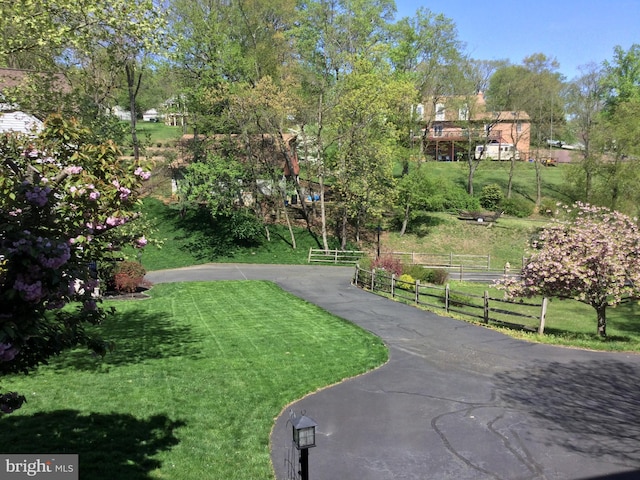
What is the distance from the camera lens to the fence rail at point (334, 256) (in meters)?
34.7

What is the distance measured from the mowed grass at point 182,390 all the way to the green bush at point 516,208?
3721 centimetres

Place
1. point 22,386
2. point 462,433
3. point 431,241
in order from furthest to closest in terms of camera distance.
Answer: point 431,241, point 22,386, point 462,433

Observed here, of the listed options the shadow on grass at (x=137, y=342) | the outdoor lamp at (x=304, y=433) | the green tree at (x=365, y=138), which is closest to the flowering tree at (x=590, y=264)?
the shadow on grass at (x=137, y=342)

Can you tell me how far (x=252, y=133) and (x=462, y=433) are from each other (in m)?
31.6

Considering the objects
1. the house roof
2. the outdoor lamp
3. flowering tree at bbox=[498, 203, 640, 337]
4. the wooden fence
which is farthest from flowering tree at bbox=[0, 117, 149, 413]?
the wooden fence

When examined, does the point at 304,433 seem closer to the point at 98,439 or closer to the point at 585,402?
the point at 98,439

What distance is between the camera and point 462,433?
7.89m

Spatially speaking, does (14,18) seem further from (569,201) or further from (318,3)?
(569,201)

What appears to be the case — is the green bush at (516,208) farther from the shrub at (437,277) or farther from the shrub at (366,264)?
the shrub at (366,264)

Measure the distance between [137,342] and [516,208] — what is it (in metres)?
44.0

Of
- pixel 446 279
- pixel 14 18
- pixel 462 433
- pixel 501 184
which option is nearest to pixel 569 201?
pixel 501 184

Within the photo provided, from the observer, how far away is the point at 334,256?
3544 cm

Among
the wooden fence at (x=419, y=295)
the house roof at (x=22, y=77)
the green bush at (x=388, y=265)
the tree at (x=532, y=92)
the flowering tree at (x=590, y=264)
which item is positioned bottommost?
the wooden fence at (x=419, y=295)

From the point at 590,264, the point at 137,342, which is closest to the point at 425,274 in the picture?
the point at 590,264
